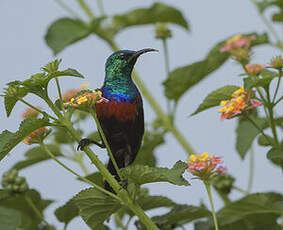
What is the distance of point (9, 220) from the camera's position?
783mm

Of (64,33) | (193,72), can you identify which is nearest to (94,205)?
(193,72)

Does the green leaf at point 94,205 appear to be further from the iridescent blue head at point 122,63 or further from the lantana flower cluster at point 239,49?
the lantana flower cluster at point 239,49

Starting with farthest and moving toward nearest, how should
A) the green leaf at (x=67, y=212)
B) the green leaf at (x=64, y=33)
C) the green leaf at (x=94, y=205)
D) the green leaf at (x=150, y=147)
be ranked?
the green leaf at (x=64, y=33), the green leaf at (x=150, y=147), the green leaf at (x=67, y=212), the green leaf at (x=94, y=205)

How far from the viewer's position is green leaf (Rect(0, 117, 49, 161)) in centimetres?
59

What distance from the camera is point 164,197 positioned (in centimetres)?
84

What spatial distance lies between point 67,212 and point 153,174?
0.39 meters

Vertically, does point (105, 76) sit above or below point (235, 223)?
above

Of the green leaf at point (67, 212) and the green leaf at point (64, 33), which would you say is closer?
the green leaf at point (67, 212)

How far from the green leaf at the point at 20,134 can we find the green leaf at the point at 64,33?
0.66 m

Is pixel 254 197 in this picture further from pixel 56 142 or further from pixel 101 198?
pixel 56 142

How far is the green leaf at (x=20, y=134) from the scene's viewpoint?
588 millimetres

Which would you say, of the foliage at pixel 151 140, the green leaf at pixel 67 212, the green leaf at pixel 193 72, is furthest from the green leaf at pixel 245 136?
the green leaf at pixel 67 212

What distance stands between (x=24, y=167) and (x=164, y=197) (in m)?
0.39

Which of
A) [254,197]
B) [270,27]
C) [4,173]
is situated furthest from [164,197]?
[270,27]
